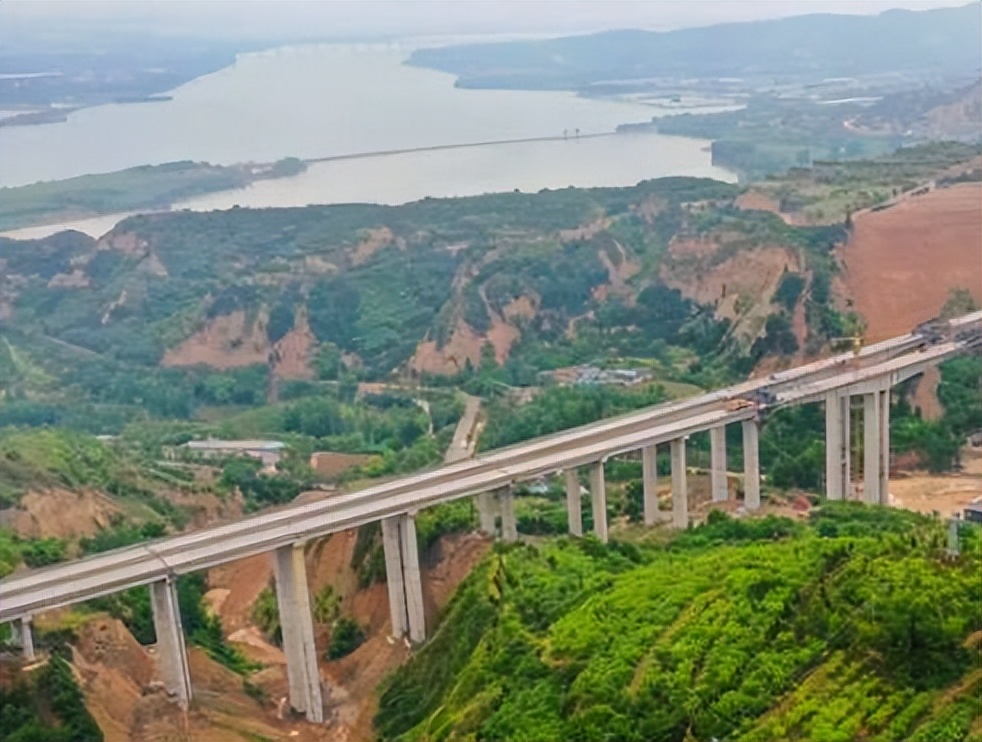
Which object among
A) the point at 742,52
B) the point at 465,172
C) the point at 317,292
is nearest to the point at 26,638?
the point at 317,292

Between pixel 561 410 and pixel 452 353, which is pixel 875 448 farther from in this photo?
pixel 452 353

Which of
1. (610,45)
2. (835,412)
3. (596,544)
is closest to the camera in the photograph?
(596,544)

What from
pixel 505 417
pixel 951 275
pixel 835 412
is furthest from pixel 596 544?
pixel 951 275

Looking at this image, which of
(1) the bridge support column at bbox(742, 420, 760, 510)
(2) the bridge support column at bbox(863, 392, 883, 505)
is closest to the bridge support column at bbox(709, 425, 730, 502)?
(1) the bridge support column at bbox(742, 420, 760, 510)

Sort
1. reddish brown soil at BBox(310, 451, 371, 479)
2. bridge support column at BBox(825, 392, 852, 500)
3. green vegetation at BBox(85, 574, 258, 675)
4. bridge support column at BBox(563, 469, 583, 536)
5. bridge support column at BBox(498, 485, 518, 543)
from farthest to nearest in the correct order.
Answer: reddish brown soil at BBox(310, 451, 371, 479), bridge support column at BBox(825, 392, 852, 500), bridge support column at BBox(563, 469, 583, 536), bridge support column at BBox(498, 485, 518, 543), green vegetation at BBox(85, 574, 258, 675)

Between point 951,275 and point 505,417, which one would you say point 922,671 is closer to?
point 505,417

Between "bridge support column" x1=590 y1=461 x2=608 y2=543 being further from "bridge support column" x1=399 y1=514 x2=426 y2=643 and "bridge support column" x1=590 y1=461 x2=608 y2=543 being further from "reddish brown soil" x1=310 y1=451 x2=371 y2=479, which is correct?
"reddish brown soil" x1=310 y1=451 x2=371 y2=479
